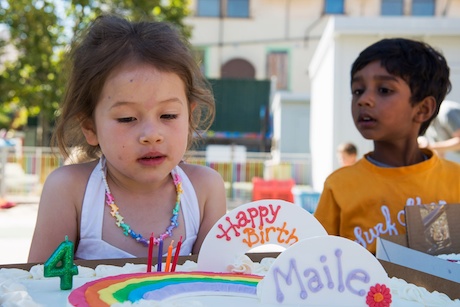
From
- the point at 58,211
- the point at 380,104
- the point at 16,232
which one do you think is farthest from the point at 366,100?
the point at 16,232

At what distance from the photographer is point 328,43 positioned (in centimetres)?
983

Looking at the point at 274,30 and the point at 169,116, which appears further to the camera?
the point at 274,30

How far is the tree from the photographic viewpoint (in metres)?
11.3

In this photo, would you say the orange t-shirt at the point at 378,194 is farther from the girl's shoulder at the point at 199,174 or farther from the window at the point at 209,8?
the window at the point at 209,8

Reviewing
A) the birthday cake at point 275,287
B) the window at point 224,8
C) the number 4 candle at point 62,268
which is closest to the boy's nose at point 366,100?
the birthday cake at point 275,287

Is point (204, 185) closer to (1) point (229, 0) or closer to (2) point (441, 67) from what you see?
(2) point (441, 67)

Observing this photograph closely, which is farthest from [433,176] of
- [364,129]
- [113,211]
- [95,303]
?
[95,303]

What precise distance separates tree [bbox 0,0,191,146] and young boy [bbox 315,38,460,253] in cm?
962

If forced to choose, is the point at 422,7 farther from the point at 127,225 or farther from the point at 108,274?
the point at 108,274

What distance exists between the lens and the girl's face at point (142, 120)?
4.33ft

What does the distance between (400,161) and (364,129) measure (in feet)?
0.76

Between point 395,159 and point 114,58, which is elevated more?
point 114,58

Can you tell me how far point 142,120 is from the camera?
132cm

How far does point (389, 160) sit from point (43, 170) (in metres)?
9.24
